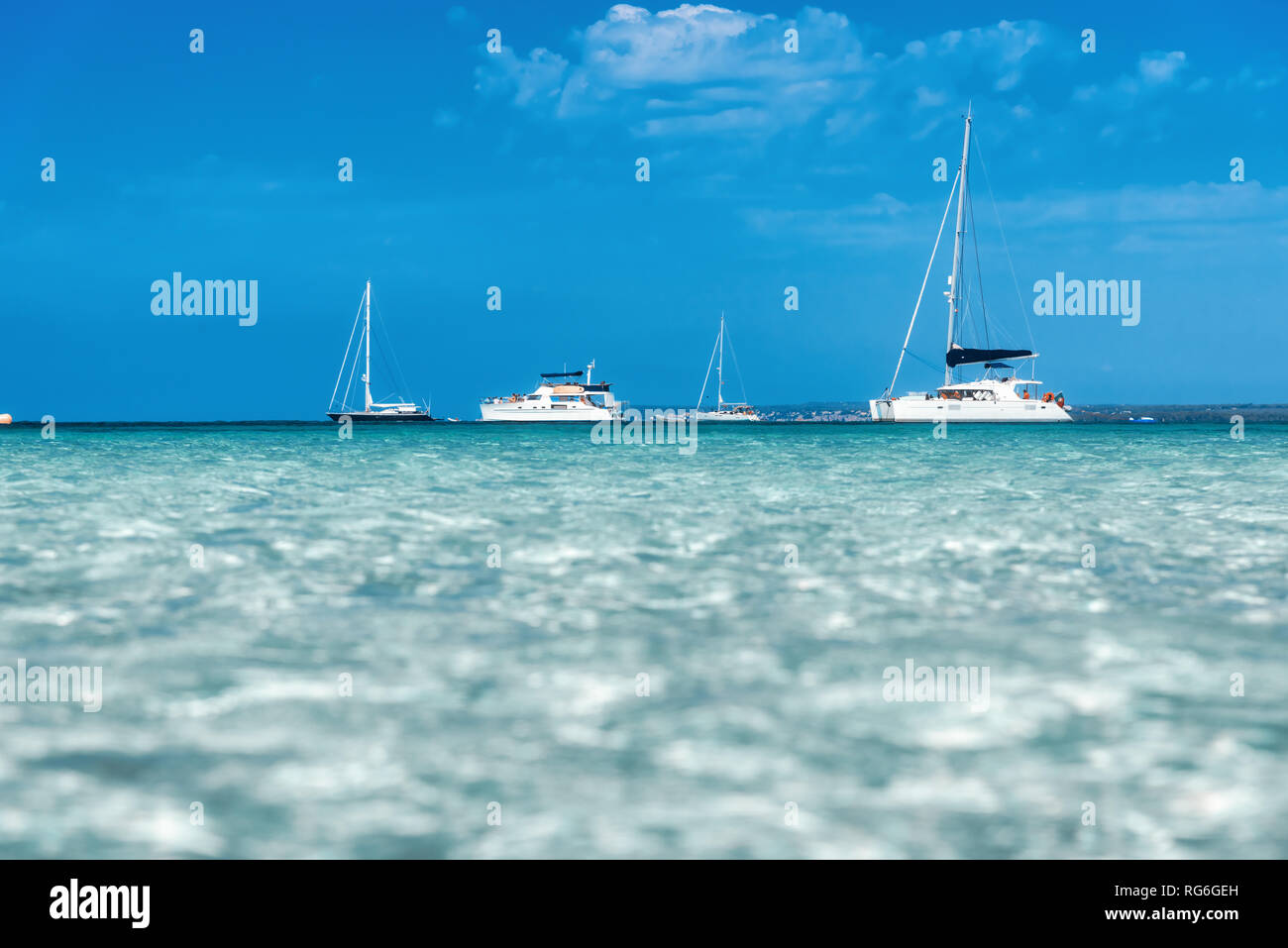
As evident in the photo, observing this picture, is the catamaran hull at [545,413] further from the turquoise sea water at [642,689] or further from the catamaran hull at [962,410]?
the turquoise sea water at [642,689]

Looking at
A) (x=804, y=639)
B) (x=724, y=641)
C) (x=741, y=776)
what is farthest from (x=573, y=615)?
(x=741, y=776)

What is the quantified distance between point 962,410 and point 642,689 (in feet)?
246

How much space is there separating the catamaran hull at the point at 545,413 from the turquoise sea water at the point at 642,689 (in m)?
87.5

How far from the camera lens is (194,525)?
1270 cm

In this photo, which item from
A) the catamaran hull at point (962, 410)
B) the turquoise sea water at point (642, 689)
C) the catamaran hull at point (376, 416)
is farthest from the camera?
the catamaran hull at point (376, 416)

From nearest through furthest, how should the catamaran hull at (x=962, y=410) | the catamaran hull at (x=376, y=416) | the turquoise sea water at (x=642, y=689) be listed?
1. the turquoise sea water at (x=642, y=689)
2. the catamaran hull at (x=962, y=410)
3. the catamaran hull at (x=376, y=416)

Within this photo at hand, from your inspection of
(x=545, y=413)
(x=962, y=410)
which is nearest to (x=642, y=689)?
(x=962, y=410)

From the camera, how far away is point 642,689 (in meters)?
5.48

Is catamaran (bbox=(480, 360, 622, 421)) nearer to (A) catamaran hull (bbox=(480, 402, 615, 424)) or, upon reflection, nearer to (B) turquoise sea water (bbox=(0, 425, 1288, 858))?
(A) catamaran hull (bbox=(480, 402, 615, 424))

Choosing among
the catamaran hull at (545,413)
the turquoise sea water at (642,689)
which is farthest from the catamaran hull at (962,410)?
the turquoise sea water at (642,689)

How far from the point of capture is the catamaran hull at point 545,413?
10025cm
